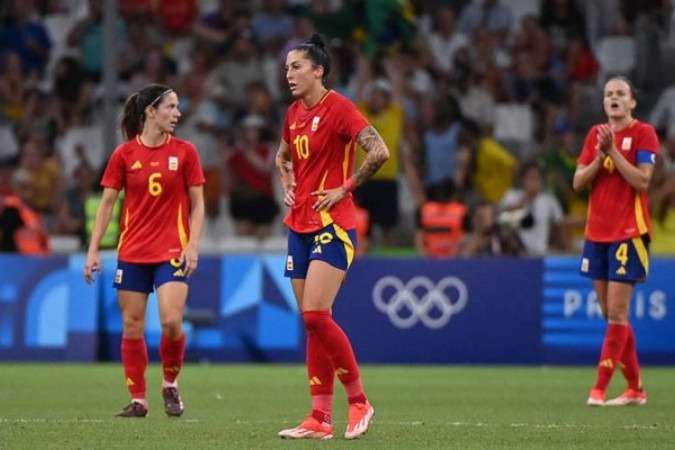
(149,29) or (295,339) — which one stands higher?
(149,29)

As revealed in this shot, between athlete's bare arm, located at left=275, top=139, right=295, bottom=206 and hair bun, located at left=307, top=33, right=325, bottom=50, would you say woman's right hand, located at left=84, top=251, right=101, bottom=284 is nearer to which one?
athlete's bare arm, located at left=275, top=139, right=295, bottom=206

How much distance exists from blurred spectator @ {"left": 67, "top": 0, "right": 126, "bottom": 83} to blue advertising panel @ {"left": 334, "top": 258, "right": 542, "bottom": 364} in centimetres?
662

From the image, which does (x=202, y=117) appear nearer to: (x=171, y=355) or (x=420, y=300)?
(x=420, y=300)

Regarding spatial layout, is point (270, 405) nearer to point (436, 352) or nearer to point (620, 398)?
point (620, 398)

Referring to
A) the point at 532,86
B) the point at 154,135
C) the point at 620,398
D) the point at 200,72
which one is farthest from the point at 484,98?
the point at 154,135

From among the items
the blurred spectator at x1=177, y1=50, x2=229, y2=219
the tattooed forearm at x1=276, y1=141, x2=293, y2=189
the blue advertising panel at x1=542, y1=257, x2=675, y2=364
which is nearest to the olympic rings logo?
the blue advertising panel at x1=542, y1=257, x2=675, y2=364

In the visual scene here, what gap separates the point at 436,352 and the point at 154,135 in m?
7.88

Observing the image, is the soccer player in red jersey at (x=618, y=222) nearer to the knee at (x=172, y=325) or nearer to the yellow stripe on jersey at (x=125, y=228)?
the knee at (x=172, y=325)

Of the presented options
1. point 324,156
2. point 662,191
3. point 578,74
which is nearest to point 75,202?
point 578,74

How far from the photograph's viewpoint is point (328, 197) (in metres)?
10.9

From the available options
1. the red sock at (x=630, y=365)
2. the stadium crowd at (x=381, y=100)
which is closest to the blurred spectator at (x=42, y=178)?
the stadium crowd at (x=381, y=100)

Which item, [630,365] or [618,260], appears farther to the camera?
[630,365]

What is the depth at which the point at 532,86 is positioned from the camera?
23297mm

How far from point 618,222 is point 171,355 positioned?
12.5ft
